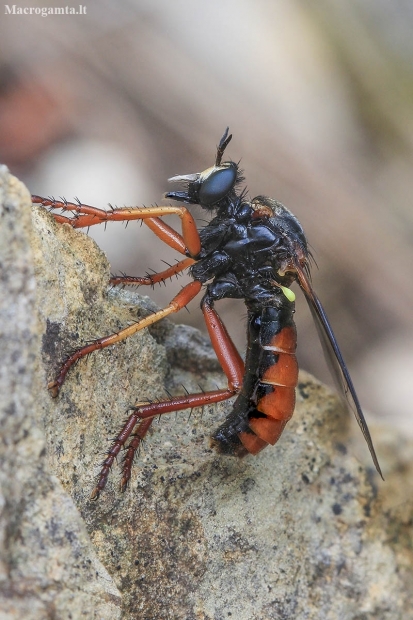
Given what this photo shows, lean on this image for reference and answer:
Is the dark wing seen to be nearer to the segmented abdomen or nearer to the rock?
the segmented abdomen

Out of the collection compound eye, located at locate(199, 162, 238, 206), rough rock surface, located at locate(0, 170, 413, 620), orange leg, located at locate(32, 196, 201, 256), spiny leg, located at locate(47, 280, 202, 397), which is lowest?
rough rock surface, located at locate(0, 170, 413, 620)

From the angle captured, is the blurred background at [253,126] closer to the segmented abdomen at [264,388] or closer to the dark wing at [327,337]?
the segmented abdomen at [264,388]

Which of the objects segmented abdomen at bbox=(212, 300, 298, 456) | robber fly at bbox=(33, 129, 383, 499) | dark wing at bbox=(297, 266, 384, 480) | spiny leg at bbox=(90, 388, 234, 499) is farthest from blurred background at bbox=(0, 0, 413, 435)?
spiny leg at bbox=(90, 388, 234, 499)

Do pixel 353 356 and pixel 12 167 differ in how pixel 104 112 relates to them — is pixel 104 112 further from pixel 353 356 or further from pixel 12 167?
pixel 353 356

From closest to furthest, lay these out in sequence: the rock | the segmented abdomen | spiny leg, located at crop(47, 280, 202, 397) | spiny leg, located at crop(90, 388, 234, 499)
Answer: the rock → spiny leg, located at crop(47, 280, 202, 397) → spiny leg, located at crop(90, 388, 234, 499) → the segmented abdomen

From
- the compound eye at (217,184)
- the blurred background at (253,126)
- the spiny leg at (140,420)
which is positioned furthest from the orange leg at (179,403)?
the blurred background at (253,126)

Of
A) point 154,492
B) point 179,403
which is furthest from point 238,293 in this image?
point 154,492

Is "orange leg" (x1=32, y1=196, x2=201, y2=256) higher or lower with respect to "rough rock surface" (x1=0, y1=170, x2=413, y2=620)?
higher
